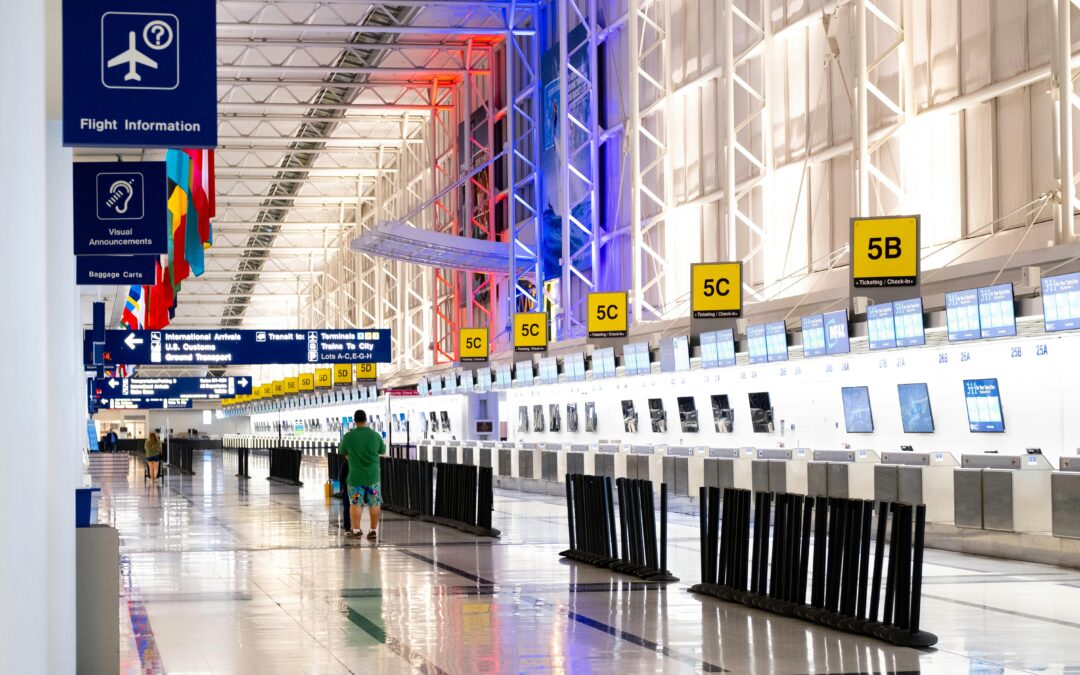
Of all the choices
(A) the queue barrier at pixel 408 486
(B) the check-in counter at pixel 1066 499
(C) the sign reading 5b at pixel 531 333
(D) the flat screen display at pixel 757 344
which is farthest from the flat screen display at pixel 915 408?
(C) the sign reading 5b at pixel 531 333

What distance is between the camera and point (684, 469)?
80.0 feet

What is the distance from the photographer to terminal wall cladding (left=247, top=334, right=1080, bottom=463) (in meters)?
15.4

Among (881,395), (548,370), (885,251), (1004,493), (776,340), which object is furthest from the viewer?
(548,370)

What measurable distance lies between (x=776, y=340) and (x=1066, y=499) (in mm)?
7350

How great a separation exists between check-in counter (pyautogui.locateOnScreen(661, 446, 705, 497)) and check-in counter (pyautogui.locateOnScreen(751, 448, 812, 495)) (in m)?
1.83

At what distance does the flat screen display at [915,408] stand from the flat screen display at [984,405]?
35.5 inches

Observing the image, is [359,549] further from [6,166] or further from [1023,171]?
[6,166]

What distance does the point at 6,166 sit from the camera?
11.1ft

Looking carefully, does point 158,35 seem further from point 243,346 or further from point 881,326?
point 243,346

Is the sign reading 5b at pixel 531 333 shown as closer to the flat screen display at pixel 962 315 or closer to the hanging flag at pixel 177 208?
the hanging flag at pixel 177 208

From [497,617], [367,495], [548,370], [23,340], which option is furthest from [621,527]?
[548,370]

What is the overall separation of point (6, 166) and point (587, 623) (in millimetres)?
7721

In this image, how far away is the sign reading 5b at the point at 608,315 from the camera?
28.9m

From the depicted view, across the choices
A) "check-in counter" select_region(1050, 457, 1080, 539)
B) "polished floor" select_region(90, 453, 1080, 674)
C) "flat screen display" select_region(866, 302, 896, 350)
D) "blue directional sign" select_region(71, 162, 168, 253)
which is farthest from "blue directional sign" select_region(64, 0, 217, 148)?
"flat screen display" select_region(866, 302, 896, 350)
